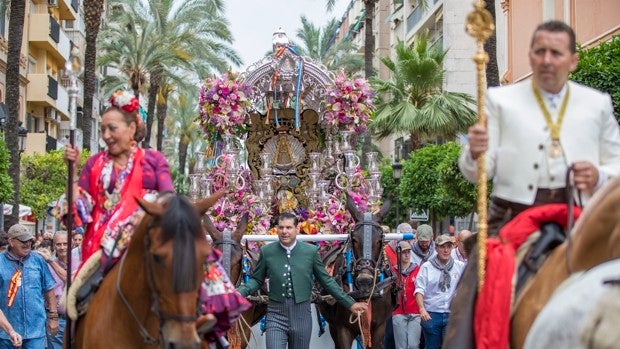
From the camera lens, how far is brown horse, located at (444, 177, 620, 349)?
529 centimetres

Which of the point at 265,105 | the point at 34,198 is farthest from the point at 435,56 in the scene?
the point at 265,105

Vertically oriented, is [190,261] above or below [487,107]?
below

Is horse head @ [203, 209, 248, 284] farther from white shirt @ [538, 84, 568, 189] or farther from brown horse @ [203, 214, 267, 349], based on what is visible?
white shirt @ [538, 84, 568, 189]

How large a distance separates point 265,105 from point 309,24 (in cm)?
4255

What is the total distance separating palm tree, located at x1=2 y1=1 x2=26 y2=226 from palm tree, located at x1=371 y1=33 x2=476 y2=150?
13.2 m

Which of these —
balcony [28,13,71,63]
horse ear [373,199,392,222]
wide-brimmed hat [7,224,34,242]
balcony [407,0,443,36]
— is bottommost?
wide-brimmed hat [7,224,34,242]

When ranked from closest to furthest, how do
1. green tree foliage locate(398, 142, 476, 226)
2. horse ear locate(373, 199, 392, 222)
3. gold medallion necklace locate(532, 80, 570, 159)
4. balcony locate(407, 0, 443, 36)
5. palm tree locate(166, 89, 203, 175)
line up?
gold medallion necklace locate(532, 80, 570, 159) < horse ear locate(373, 199, 392, 222) < green tree foliage locate(398, 142, 476, 226) < balcony locate(407, 0, 443, 36) < palm tree locate(166, 89, 203, 175)

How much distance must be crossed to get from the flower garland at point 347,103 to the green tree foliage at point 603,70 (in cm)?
387

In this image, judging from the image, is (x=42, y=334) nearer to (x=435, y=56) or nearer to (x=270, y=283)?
(x=270, y=283)

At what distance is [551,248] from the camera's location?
6.19m

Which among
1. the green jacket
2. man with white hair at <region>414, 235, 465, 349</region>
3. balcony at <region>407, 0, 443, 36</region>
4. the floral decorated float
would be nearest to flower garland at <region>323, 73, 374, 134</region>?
the floral decorated float

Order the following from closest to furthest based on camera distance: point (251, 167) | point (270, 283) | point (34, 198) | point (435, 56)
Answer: point (270, 283) < point (251, 167) < point (435, 56) < point (34, 198)

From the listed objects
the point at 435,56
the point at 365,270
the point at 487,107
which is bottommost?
the point at 365,270

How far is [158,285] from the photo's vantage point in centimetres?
622
